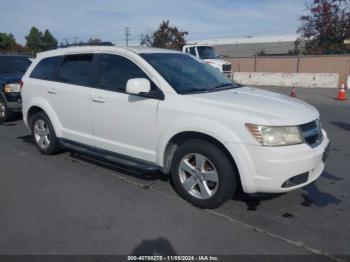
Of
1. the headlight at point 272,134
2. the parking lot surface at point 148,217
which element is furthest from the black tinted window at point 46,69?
the headlight at point 272,134

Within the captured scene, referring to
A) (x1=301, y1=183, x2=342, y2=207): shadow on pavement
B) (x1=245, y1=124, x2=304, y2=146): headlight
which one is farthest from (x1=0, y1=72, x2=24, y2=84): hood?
(x1=301, y1=183, x2=342, y2=207): shadow on pavement

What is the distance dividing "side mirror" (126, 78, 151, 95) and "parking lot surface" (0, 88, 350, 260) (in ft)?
4.44

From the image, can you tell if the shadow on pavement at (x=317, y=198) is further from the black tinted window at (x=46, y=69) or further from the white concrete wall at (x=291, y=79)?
the white concrete wall at (x=291, y=79)

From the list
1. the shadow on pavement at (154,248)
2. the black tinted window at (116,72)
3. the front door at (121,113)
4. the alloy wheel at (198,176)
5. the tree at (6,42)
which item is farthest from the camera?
the tree at (6,42)

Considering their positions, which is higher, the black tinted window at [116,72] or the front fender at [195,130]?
the black tinted window at [116,72]

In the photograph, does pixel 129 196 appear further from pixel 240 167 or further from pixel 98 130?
pixel 240 167

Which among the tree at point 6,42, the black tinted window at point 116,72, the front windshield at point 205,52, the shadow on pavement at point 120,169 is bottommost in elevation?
the shadow on pavement at point 120,169

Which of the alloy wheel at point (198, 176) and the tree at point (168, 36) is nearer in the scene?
the alloy wheel at point (198, 176)

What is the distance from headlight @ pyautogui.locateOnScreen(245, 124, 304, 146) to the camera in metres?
3.46

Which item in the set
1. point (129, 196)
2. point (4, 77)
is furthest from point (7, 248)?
point (4, 77)

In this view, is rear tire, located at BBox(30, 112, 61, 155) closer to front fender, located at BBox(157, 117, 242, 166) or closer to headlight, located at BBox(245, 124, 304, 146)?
front fender, located at BBox(157, 117, 242, 166)

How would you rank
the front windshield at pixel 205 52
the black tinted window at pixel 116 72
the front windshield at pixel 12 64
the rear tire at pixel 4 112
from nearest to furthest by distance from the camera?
the black tinted window at pixel 116 72, the rear tire at pixel 4 112, the front windshield at pixel 12 64, the front windshield at pixel 205 52

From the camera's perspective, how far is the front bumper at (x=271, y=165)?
344cm

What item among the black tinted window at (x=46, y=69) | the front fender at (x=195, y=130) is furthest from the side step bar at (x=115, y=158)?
the black tinted window at (x=46, y=69)
